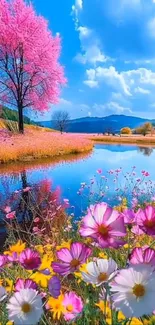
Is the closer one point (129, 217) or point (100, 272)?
point (100, 272)

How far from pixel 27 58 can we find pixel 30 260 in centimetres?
2462

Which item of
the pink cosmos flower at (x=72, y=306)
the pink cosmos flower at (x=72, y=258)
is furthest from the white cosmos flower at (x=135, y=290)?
the pink cosmos flower at (x=72, y=306)

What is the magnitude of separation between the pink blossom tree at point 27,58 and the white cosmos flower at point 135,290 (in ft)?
76.8

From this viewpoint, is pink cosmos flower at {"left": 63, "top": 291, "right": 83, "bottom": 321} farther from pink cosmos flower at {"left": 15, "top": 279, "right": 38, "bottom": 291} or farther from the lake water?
the lake water

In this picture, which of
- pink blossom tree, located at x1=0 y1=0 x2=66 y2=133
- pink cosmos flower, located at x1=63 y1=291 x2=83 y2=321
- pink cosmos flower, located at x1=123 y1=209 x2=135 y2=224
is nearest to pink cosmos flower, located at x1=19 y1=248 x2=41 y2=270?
pink cosmos flower, located at x1=63 y1=291 x2=83 y2=321

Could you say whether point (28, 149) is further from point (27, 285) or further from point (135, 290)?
point (135, 290)

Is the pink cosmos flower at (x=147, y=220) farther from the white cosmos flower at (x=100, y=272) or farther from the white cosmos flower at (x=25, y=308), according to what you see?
the white cosmos flower at (x=25, y=308)

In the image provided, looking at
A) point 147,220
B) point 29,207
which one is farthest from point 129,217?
point 29,207

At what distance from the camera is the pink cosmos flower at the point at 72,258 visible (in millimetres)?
950

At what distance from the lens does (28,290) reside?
91cm

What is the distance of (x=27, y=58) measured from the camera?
79.7ft

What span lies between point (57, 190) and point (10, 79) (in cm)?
1735

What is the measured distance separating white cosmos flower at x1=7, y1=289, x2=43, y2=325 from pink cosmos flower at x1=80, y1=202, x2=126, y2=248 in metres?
0.20

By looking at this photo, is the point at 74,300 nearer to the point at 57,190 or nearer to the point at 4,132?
the point at 57,190
